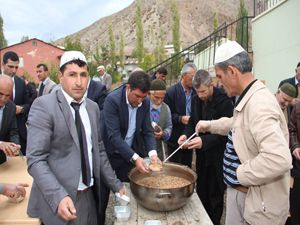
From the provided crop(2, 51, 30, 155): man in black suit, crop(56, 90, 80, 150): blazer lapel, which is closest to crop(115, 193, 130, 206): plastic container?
crop(56, 90, 80, 150): blazer lapel

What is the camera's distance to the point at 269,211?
70.6 inches

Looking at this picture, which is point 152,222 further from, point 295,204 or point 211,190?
point 295,204

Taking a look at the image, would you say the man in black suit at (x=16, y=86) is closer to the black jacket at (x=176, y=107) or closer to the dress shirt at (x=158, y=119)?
the dress shirt at (x=158, y=119)

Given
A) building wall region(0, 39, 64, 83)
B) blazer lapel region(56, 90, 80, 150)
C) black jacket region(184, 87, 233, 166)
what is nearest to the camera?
blazer lapel region(56, 90, 80, 150)

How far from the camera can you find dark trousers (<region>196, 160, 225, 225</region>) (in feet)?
11.2

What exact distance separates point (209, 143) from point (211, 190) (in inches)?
30.3

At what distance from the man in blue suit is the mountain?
65.4 meters

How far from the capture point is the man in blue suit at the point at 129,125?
256cm

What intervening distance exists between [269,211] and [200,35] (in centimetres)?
7768

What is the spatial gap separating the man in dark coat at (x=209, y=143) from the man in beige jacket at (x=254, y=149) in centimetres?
96

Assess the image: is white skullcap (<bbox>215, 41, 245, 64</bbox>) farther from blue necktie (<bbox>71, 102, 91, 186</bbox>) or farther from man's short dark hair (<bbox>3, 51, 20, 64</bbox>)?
man's short dark hair (<bbox>3, 51, 20, 64</bbox>)

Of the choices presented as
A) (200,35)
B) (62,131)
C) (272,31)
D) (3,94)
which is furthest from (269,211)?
(200,35)

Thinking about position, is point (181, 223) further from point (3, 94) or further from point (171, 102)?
point (171, 102)

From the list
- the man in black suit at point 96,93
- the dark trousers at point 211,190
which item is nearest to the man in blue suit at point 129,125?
the dark trousers at point 211,190
